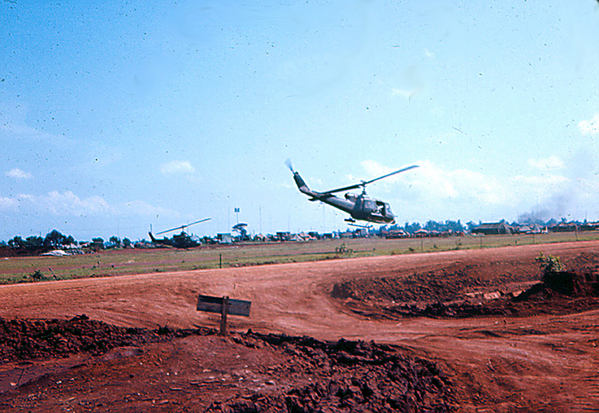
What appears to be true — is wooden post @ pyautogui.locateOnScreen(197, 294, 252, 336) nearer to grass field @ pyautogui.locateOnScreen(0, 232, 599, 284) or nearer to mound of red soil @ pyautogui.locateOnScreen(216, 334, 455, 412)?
mound of red soil @ pyautogui.locateOnScreen(216, 334, 455, 412)

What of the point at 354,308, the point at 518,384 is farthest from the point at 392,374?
the point at 354,308

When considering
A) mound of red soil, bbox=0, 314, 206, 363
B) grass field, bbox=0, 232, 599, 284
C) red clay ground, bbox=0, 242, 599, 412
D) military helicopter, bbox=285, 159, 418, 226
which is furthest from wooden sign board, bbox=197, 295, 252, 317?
military helicopter, bbox=285, 159, 418, 226

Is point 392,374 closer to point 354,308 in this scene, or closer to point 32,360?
point 32,360

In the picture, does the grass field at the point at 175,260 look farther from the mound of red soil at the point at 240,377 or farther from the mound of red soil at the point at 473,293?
the mound of red soil at the point at 240,377

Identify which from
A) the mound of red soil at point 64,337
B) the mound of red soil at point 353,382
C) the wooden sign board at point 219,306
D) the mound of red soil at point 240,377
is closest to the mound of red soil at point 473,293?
the mound of red soil at point 353,382

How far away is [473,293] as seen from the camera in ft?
77.2

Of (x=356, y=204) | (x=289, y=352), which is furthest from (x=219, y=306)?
(x=356, y=204)

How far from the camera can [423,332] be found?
558 inches

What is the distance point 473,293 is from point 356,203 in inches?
609

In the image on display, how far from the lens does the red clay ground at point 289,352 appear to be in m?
7.95

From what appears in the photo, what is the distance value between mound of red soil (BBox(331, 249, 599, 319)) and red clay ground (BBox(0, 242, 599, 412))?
17 cm

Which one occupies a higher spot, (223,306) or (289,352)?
(223,306)

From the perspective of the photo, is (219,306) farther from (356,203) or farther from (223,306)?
(356,203)

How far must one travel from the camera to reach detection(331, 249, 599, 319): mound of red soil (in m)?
17.6
